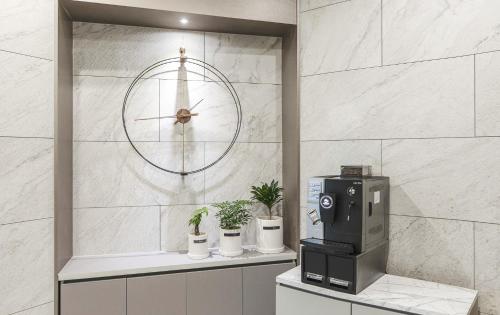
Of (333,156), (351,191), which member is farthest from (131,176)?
(351,191)

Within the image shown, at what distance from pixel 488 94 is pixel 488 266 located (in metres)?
0.88

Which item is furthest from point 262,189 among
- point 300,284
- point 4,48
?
point 4,48

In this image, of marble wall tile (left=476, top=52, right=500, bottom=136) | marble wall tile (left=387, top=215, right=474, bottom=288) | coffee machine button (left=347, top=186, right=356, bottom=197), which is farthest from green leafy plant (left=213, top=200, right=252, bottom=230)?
marble wall tile (left=476, top=52, right=500, bottom=136)

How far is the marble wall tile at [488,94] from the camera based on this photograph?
180cm

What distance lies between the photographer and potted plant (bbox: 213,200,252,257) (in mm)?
2363

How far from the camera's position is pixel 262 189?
2531mm

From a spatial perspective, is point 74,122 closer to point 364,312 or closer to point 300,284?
point 300,284

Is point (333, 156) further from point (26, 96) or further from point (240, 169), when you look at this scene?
point (26, 96)

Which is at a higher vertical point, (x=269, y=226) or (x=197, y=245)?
(x=269, y=226)

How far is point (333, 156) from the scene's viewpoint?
237 centimetres

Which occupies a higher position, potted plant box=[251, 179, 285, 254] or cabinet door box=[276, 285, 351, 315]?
potted plant box=[251, 179, 285, 254]

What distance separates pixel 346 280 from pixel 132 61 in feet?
6.44

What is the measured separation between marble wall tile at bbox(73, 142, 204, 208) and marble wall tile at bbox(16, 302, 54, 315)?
2.08 feet

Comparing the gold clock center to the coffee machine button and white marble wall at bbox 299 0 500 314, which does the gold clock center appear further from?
the coffee machine button
